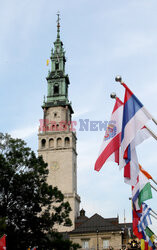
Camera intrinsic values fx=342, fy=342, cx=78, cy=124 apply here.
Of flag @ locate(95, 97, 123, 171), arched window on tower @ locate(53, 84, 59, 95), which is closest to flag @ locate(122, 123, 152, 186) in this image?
flag @ locate(95, 97, 123, 171)

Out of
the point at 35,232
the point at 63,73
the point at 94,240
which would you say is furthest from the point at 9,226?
the point at 63,73

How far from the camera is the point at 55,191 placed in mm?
38000

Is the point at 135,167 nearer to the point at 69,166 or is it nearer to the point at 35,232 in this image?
the point at 35,232

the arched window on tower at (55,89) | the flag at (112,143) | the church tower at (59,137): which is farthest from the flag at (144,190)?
the arched window on tower at (55,89)

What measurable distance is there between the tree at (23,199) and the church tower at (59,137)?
3653cm

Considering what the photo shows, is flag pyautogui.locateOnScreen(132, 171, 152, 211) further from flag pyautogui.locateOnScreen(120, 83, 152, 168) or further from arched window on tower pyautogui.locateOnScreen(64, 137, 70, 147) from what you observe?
arched window on tower pyautogui.locateOnScreen(64, 137, 70, 147)

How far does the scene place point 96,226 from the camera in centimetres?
6550

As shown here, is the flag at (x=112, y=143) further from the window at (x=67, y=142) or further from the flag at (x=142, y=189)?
the window at (x=67, y=142)

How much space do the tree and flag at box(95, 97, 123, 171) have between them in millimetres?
21204

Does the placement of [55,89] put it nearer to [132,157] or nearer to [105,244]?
[105,244]

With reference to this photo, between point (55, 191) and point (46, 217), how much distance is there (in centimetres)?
314

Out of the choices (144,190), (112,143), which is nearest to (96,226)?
(144,190)

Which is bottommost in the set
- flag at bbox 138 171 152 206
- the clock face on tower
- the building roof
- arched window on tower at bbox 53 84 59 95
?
the building roof

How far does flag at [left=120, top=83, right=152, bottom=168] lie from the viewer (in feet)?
44.1
